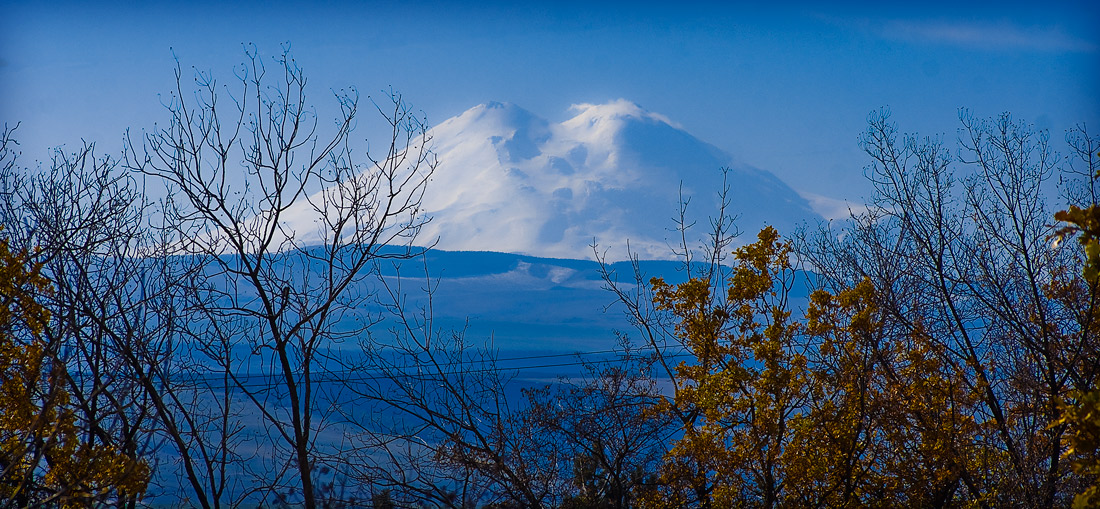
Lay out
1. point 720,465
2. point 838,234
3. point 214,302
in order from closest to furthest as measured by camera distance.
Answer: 1. point 720,465
2. point 214,302
3. point 838,234

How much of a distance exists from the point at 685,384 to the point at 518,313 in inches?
3659

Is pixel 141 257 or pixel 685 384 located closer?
pixel 685 384

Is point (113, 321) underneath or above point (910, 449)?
above

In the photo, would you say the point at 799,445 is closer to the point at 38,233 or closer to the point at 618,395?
the point at 618,395

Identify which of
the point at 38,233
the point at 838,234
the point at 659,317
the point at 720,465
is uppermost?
the point at 838,234

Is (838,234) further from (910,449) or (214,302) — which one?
(214,302)

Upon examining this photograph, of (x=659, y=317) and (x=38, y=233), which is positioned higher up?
(x=38, y=233)

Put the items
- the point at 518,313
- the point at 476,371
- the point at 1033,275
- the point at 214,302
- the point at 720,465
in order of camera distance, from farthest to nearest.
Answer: the point at 518,313
the point at 1033,275
the point at 476,371
the point at 214,302
the point at 720,465

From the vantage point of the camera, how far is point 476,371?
294 inches

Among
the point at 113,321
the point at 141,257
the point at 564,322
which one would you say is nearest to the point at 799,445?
the point at 113,321

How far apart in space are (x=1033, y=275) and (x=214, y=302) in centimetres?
778

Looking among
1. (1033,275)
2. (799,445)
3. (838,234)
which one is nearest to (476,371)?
(799,445)

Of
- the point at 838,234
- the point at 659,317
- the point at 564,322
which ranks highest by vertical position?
the point at 564,322

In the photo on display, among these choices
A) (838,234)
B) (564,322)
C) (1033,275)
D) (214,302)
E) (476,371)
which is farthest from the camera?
(564,322)
